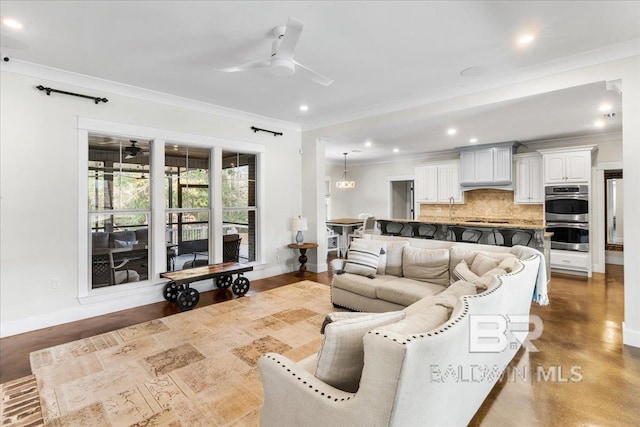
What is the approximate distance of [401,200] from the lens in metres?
10.5

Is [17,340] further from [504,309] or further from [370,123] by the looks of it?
[370,123]

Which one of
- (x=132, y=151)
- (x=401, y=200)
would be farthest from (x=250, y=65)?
(x=401, y=200)

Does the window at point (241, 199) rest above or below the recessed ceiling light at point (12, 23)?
below

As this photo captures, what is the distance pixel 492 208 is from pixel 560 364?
18.9 feet

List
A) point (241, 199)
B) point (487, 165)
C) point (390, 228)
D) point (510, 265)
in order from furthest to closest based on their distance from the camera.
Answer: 1. point (487, 165)
2. point (390, 228)
3. point (241, 199)
4. point (510, 265)

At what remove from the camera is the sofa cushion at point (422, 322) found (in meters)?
1.34

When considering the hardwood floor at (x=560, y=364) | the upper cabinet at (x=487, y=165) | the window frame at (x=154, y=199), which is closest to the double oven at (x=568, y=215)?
the upper cabinet at (x=487, y=165)

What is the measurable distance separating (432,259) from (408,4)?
2.69m

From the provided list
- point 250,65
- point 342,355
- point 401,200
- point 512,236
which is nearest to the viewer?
point 342,355

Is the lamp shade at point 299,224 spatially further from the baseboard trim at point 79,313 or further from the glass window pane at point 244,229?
the baseboard trim at point 79,313

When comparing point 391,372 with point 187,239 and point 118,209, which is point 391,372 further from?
point 187,239

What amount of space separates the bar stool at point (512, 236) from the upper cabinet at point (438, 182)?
2.82 meters

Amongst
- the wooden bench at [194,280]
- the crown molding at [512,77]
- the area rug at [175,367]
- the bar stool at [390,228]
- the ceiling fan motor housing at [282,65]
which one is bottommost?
the area rug at [175,367]

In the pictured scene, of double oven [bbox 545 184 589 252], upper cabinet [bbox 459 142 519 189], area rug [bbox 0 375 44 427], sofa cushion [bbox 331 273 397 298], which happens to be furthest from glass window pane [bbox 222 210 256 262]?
double oven [bbox 545 184 589 252]
